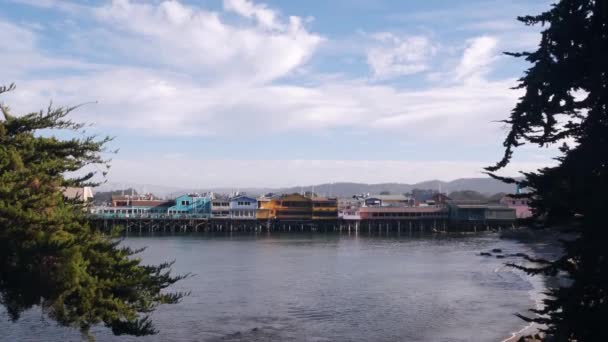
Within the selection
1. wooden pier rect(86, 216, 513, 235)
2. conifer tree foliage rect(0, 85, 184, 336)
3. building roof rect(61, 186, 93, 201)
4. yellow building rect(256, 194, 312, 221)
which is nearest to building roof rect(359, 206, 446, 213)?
wooden pier rect(86, 216, 513, 235)

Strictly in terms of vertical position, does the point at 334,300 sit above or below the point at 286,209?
below

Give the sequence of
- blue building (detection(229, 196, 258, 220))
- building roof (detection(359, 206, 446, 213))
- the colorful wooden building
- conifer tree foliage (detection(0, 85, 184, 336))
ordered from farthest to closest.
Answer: building roof (detection(359, 206, 446, 213))
the colorful wooden building
blue building (detection(229, 196, 258, 220))
conifer tree foliage (detection(0, 85, 184, 336))

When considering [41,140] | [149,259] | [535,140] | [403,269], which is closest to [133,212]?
[149,259]

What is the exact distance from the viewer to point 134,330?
9.98 metres

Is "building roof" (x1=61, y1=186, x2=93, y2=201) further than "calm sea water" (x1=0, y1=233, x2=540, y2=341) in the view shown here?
No

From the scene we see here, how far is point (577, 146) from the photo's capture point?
726cm

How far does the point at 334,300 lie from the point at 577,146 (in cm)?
2132

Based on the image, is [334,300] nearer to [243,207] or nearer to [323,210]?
[323,210]

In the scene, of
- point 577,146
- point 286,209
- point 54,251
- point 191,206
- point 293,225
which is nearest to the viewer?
point 577,146

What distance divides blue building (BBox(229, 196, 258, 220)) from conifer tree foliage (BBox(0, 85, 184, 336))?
7493cm

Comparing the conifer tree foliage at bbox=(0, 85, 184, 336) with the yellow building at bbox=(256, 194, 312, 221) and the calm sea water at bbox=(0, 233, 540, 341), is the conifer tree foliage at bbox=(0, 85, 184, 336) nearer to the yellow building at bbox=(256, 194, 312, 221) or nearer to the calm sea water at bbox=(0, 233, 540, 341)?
the calm sea water at bbox=(0, 233, 540, 341)

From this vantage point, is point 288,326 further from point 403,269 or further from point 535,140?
point 403,269

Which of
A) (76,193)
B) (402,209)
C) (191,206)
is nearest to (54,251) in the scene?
(76,193)

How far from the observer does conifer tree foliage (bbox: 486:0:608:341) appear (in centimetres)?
653
